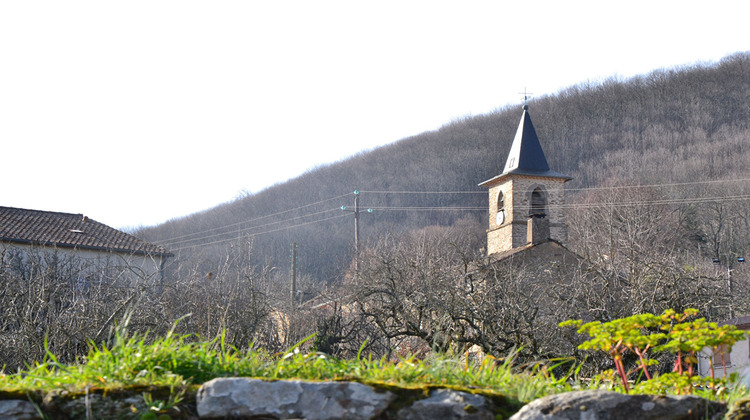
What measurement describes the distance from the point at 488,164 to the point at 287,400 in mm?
83032

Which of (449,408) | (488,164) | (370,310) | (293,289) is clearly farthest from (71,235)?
(488,164)

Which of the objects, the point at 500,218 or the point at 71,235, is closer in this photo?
the point at 71,235

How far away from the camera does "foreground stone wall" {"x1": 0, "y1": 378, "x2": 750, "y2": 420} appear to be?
3352 millimetres

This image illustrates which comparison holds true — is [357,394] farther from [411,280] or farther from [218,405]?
[411,280]

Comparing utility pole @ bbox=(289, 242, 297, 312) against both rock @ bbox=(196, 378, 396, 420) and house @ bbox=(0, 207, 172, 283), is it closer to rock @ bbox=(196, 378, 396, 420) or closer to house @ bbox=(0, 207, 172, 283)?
house @ bbox=(0, 207, 172, 283)

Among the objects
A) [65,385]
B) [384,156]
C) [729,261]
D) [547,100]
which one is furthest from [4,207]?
[547,100]

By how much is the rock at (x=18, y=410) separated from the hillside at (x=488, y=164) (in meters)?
57.3

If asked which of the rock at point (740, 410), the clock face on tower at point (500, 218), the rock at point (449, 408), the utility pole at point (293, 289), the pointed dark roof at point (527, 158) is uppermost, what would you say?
the pointed dark roof at point (527, 158)

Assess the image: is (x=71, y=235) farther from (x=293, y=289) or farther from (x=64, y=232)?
(x=293, y=289)

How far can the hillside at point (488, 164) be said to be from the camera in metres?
67.6

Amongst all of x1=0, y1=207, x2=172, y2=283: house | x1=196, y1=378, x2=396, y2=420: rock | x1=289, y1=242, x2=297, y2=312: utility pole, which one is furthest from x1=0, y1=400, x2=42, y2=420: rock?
x1=0, y1=207, x2=172, y2=283: house

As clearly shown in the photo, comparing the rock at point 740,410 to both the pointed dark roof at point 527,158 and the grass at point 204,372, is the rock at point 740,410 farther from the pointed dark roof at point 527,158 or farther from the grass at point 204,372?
the pointed dark roof at point 527,158

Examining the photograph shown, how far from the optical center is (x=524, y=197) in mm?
32500

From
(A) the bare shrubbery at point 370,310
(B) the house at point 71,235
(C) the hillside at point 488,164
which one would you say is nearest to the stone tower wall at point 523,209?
(B) the house at point 71,235
